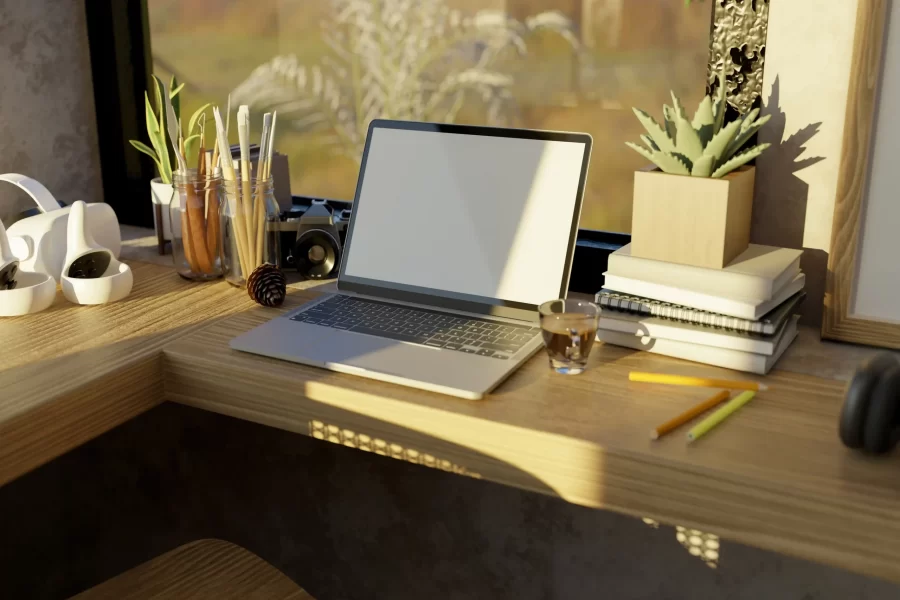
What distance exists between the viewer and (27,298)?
118cm

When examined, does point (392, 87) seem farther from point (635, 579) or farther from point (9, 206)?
point (635, 579)

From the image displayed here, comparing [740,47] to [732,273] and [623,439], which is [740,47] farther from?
[623,439]

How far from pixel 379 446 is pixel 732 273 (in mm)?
450

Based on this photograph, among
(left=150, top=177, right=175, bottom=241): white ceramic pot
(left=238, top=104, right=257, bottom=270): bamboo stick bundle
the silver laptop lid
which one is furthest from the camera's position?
(left=150, top=177, right=175, bottom=241): white ceramic pot

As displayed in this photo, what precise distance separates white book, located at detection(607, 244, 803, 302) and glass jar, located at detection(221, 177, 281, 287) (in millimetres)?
518

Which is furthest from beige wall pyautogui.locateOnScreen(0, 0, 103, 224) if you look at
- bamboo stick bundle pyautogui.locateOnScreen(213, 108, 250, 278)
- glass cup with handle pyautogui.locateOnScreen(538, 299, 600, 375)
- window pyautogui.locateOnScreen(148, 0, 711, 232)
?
glass cup with handle pyautogui.locateOnScreen(538, 299, 600, 375)

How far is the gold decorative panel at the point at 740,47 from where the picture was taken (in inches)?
44.5

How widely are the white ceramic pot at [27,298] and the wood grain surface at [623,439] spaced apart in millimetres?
251

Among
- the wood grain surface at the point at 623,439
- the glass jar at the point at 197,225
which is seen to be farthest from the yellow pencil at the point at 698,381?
the glass jar at the point at 197,225

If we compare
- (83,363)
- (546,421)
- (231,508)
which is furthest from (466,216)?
(231,508)

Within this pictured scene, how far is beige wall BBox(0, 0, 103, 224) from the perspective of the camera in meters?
1.53

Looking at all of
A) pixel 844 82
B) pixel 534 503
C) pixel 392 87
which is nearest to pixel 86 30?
pixel 392 87

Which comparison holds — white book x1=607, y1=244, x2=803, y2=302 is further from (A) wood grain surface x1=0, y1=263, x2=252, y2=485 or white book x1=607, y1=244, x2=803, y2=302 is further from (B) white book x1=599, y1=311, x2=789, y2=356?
(A) wood grain surface x1=0, y1=263, x2=252, y2=485

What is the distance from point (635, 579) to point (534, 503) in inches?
7.7
